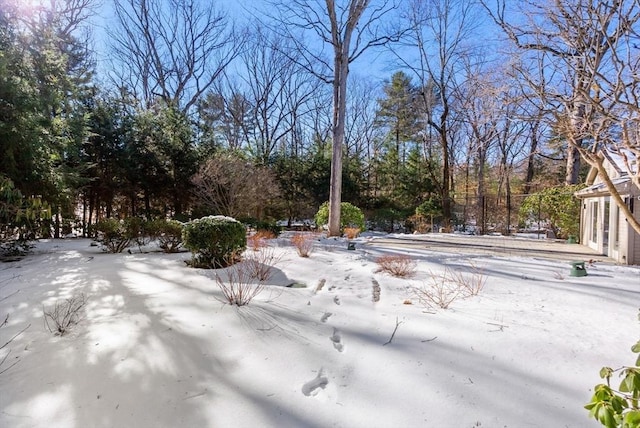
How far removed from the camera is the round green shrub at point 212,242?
16.4 ft

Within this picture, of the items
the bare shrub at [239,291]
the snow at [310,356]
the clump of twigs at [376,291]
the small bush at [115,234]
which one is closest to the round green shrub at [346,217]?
the small bush at [115,234]

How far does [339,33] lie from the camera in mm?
9781

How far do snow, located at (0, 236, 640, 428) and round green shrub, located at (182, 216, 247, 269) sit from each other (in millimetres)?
969

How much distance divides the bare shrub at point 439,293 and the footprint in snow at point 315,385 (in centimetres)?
162

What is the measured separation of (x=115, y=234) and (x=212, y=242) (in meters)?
3.19

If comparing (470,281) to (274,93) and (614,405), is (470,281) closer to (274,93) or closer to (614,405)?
(614,405)

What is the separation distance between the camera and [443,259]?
19.8 feet

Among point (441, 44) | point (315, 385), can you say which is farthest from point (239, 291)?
point (441, 44)

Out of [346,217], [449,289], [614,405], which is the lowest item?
[449,289]

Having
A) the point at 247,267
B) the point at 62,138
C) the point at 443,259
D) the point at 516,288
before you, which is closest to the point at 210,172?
the point at 62,138

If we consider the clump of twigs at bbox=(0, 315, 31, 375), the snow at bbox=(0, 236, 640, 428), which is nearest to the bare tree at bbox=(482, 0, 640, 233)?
the snow at bbox=(0, 236, 640, 428)

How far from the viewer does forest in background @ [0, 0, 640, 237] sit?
3.20m

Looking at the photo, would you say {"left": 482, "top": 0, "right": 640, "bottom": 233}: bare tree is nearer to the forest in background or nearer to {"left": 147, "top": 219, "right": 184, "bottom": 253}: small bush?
the forest in background

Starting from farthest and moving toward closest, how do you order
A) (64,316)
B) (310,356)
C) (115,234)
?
(115,234)
(64,316)
(310,356)
